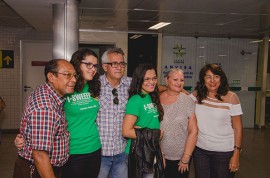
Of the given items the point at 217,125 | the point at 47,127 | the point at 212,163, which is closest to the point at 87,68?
the point at 47,127

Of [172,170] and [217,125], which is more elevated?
[217,125]

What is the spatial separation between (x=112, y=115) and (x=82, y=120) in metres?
0.31

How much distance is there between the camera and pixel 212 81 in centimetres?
272

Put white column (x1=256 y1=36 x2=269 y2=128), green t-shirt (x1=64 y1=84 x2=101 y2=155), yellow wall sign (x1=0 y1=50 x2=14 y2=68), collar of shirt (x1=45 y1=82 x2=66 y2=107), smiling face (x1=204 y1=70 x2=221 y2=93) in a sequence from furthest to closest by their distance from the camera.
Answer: white column (x1=256 y1=36 x2=269 y2=128)
yellow wall sign (x1=0 y1=50 x2=14 y2=68)
smiling face (x1=204 y1=70 x2=221 y2=93)
green t-shirt (x1=64 y1=84 x2=101 y2=155)
collar of shirt (x1=45 y1=82 x2=66 y2=107)

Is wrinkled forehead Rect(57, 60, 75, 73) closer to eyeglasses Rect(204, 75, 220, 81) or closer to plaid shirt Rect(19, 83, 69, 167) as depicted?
plaid shirt Rect(19, 83, 69, 167)

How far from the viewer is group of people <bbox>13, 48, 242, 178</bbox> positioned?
2.06 metres

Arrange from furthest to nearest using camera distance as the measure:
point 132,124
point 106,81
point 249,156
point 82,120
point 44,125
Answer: point 249,156 → point 106,81 → point 132,124 → point 82,120 → point 44,125

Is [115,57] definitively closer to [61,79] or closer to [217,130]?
[61,79]

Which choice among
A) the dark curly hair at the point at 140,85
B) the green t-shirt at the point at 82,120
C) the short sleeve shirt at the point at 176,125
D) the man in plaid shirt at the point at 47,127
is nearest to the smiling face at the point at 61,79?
the man in plaid shirt at the point at 47,127

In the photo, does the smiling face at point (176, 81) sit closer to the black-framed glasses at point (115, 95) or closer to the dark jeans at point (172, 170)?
the black-framed glasses at point (115, 95)

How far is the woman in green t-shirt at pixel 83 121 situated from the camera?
2266mm

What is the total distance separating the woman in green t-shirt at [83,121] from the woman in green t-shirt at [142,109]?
0.90 ft

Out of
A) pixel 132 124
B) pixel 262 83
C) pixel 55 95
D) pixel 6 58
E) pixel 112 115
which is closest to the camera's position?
pixel 55 95

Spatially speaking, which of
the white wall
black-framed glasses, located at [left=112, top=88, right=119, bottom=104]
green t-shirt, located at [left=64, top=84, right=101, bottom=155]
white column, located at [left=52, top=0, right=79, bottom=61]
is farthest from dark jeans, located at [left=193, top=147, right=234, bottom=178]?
the white wall
